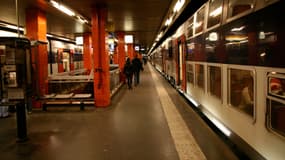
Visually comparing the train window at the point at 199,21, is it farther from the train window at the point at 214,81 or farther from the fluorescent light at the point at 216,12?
the train window at the point at 214,81

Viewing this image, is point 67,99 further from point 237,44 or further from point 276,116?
point 276,116

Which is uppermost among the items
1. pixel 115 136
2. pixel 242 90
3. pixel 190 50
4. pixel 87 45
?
pixel 87 45

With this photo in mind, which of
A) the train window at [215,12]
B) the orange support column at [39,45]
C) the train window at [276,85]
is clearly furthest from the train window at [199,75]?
the orange support column at [39,45]

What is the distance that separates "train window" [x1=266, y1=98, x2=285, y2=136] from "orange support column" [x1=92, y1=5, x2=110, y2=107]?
6.42 metres

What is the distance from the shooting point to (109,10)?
32.2ft

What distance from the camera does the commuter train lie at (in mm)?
2830

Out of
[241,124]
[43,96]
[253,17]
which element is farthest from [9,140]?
[253,17]

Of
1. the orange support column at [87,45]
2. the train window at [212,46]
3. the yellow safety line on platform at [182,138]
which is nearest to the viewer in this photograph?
the yellow safety line on platform at [182,138]

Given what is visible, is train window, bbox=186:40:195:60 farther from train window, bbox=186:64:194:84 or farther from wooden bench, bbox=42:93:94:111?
wooden bench, bbox=42:93:94:111

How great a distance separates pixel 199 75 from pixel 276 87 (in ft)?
14.2

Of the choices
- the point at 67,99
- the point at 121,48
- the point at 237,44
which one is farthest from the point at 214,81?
the point at 121,48

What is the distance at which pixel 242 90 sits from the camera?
402 cm

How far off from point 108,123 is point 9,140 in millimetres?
2198

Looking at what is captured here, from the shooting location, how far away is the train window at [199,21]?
6.64m
